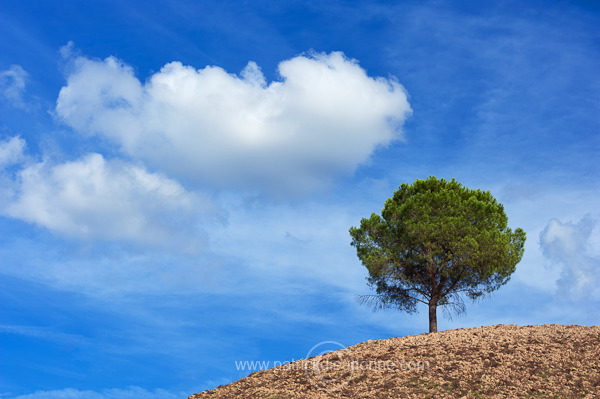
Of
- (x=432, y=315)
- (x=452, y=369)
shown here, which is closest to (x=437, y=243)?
(x=432, y=315)

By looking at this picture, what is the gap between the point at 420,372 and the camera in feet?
63.5

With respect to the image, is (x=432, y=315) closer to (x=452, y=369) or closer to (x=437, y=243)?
(x=437, y=243)

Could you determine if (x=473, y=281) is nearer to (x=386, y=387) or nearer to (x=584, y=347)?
(x=584, y=347)

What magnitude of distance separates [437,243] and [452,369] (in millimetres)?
11918

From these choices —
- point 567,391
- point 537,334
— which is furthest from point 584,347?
point 567,391

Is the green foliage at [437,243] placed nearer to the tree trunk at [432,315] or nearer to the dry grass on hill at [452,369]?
the tree trunk at [432,315]

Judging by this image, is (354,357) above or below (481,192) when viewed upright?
below

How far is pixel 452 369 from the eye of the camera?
63.0 ft

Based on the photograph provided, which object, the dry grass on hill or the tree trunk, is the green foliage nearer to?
the tree trunk

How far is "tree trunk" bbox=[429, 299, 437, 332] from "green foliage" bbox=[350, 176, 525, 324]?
11 centimetres

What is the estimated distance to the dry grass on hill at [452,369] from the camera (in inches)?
687

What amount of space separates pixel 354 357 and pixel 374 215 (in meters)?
11.7

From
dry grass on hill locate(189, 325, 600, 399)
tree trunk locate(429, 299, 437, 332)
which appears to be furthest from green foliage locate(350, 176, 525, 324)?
dry grass on hill locate(189, 325, 600, 399)

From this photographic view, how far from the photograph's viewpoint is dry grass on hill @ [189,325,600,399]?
1745cm
